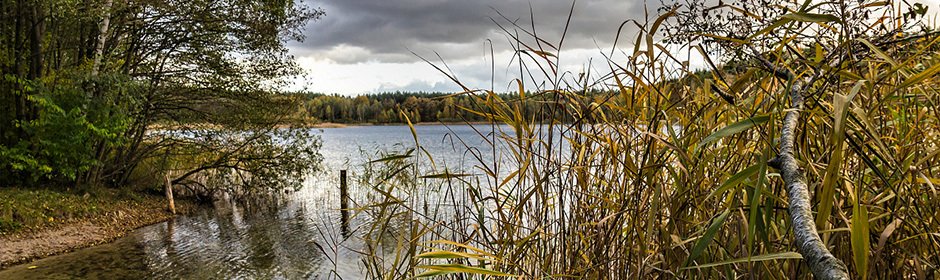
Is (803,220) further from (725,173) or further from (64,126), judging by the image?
(64,126)

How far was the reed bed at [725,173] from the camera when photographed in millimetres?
1184

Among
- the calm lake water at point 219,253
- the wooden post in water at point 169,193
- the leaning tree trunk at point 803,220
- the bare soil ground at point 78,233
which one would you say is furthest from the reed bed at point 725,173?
the wooden post in water at point 169,193

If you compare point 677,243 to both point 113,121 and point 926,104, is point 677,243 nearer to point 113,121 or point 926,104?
point 926,104

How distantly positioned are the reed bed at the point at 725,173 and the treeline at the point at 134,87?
30.7 feet

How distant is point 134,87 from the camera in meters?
10.2

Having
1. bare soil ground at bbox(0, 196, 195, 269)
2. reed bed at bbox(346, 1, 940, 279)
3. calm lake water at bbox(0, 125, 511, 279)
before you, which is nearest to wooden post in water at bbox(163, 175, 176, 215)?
bare soil ground at bbox(0, 196, 195, 269)

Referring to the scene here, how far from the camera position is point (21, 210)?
8.77m

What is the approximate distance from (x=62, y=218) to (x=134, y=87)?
8.10 ft

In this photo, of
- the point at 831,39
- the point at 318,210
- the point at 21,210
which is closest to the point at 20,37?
the point at 21,210

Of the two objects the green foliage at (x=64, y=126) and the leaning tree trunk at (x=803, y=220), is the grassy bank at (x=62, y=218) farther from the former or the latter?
the leaning tree trunk at (x=803, y=220)

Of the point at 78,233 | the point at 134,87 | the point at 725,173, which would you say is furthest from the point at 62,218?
the point at 725,173

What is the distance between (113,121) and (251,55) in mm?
2978

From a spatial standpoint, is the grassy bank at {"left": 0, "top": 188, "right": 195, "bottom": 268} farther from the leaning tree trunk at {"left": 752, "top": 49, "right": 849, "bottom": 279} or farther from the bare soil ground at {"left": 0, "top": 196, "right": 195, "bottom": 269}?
the leaning tree trunk at {"left": 752, "top": 49, "right": 849, "bottom": 279}

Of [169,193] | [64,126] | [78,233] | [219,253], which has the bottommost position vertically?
[219,253]
